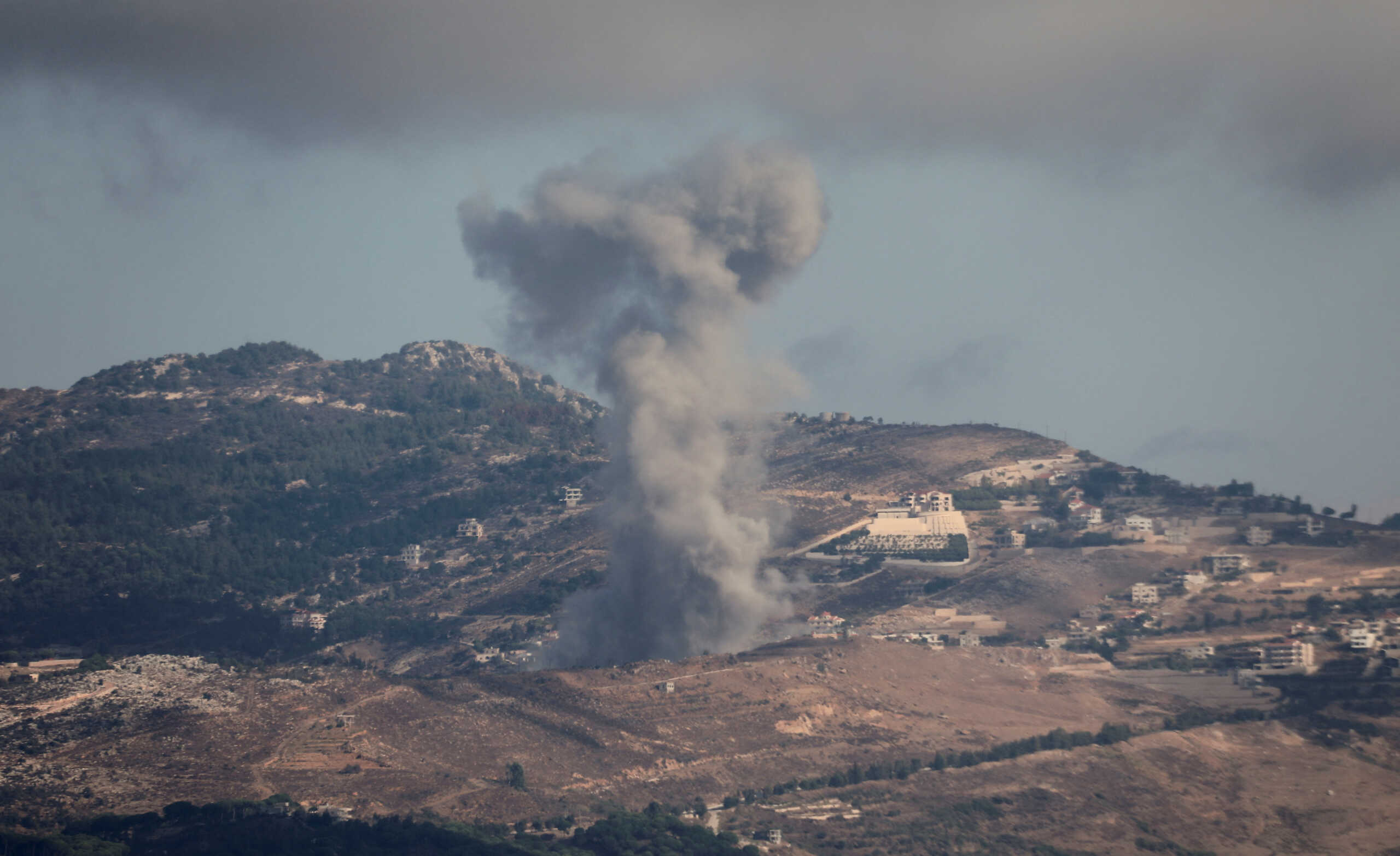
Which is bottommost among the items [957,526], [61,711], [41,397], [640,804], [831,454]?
[640,804]

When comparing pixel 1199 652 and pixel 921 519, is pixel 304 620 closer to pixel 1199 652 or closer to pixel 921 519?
pixel 921 519

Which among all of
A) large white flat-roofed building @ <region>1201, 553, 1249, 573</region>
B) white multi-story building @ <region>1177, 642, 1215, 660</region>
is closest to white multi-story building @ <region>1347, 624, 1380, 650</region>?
white multi-story building @ <region>1177, 642, 1215, 660</region>

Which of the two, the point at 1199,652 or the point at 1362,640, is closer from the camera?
the point at 1362,640

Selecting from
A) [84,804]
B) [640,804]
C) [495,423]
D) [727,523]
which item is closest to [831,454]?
[495,423]

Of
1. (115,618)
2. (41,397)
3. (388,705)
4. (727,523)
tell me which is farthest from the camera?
(41,397)

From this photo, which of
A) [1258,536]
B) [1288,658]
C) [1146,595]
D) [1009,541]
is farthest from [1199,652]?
[1009,541]

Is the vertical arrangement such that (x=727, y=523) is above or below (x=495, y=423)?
below

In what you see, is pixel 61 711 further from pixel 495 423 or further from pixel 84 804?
pixel 495 423
